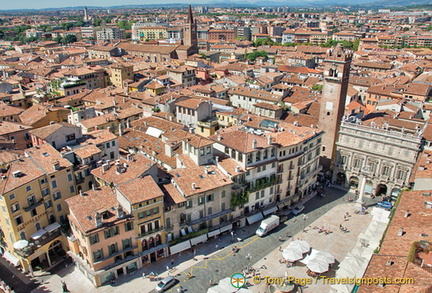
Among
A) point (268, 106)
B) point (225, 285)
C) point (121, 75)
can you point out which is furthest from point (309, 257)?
point (121, 75)

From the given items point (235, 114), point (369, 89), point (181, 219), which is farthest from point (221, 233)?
point (369, 89)

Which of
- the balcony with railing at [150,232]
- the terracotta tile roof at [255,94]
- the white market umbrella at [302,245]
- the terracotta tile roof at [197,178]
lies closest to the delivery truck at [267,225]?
the white market umbrella at [302,245]

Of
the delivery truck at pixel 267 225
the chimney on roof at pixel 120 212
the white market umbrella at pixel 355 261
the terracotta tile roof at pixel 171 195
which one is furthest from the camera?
the delivery truck at pixel 267 225

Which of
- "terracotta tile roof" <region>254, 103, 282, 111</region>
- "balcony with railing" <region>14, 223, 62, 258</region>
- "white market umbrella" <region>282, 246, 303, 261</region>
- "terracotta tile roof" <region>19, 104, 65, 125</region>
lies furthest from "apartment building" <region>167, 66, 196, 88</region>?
"white market umbrella" <region>282, 246, 303, 261</region>

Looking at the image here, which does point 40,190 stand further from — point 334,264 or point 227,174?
point 334,264

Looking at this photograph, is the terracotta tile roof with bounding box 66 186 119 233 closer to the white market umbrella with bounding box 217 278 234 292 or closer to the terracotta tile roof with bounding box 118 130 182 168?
the terracotta tile roof with bounding box 118 130 182 168

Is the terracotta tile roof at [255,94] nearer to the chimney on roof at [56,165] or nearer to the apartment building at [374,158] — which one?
the apartment building at [374,158]
